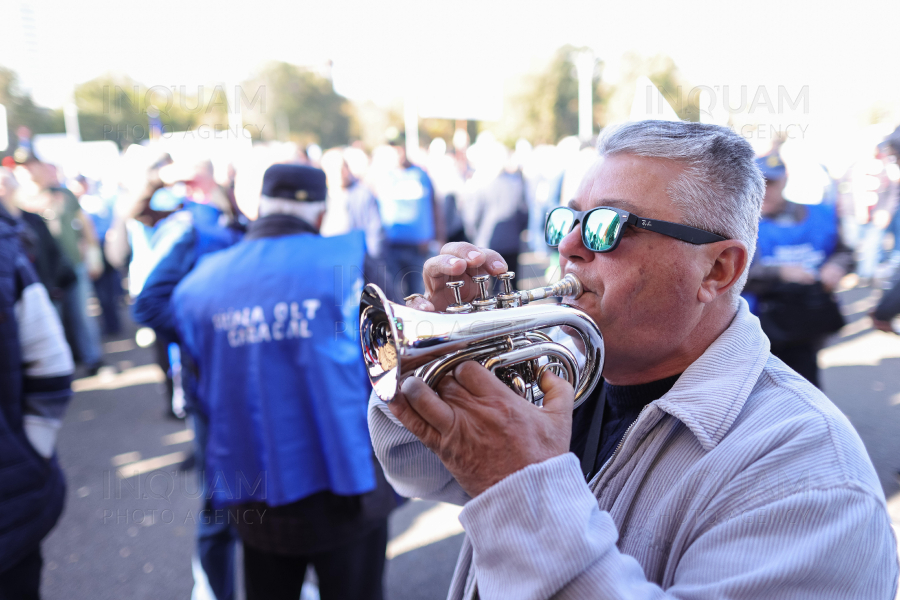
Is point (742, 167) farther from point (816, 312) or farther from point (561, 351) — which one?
point (816, 312)

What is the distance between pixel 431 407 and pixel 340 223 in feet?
21.4

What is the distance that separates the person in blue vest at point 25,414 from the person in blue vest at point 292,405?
52 cm

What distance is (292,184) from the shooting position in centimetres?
239

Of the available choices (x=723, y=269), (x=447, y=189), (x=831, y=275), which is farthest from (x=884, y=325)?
(x=447, y=189)

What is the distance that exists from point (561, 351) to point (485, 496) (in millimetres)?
456

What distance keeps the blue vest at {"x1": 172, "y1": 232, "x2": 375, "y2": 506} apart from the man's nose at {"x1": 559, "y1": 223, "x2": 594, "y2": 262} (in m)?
0.98

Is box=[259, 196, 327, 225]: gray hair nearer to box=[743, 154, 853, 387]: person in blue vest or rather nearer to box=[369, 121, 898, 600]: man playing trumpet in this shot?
box=[369, 121, 898, 600]: man playing trumpet

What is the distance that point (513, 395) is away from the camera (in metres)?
1.05

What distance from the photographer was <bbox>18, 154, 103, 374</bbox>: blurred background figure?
6113 mm

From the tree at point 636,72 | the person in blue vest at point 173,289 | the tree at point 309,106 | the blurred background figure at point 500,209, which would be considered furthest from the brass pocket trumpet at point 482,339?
the tree at point 309,106

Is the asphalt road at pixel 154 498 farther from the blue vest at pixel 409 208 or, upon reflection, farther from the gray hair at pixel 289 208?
the blue vest at pixel 409 208

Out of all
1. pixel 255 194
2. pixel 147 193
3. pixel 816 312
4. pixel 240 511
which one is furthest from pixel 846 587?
pixel 147 193

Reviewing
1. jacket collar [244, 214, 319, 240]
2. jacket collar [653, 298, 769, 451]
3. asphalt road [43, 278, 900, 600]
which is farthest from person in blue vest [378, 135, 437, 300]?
jacket collar [653, 298, 769, 451]

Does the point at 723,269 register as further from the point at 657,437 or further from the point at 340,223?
the point at 340,223
